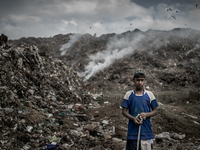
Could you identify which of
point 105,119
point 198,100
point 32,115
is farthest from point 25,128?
point 198,100

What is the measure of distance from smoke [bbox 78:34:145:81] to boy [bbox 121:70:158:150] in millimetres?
19221

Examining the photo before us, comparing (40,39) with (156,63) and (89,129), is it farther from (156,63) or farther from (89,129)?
(89,129)

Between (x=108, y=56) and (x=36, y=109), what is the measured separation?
21.2m

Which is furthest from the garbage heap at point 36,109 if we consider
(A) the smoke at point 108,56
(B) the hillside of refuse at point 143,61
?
(A) the smoke at point 108,56

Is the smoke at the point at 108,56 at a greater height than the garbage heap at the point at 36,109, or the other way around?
the smoke at the point at 108,56

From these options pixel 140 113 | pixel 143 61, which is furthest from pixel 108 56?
pixel 140 113

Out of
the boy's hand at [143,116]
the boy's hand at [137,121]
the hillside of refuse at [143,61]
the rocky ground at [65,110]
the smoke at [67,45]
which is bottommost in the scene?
the rocky ground at [65,110]

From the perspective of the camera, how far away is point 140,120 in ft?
4.76

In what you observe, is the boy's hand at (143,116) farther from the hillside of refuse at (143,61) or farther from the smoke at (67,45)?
the smoke at (67,45)

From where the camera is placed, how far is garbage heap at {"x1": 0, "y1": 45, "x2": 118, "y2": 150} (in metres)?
3.16

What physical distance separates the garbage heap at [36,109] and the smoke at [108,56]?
13371 mm

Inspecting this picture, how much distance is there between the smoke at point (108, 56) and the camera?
22189 mm

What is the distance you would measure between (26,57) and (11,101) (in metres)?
3.76

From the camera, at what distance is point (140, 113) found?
4.96 feet
